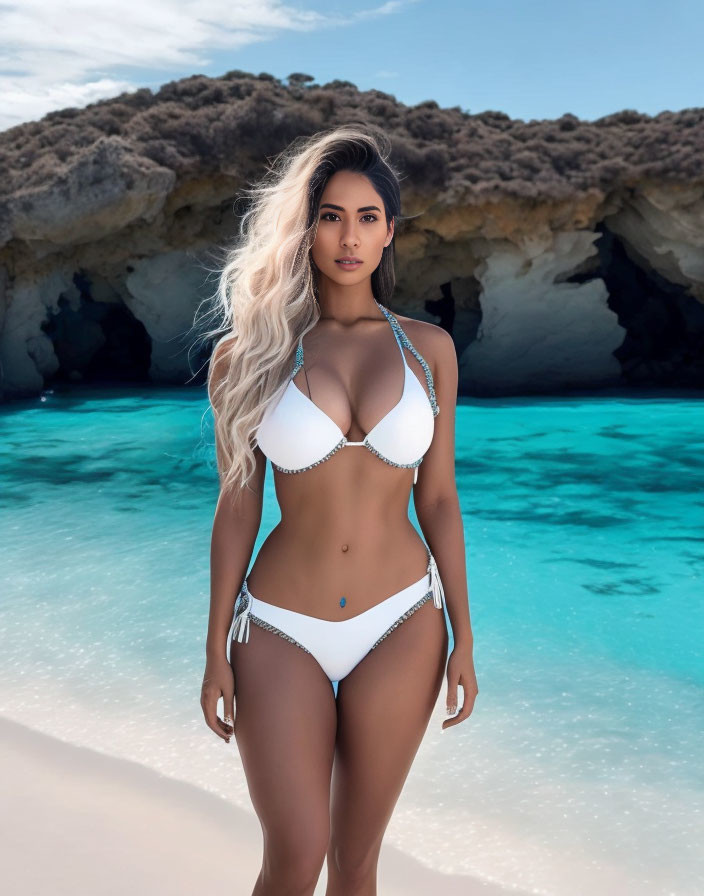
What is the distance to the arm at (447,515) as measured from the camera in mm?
2271

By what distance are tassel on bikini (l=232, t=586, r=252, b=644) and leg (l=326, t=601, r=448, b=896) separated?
0.26 metres

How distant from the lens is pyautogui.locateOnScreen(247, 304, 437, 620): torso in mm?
2135

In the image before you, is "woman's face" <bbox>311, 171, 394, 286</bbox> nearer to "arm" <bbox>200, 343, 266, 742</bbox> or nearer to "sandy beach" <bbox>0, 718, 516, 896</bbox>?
"arm" <bbox>200, 343, 266, 742</bbox>

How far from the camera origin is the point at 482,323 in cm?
1775

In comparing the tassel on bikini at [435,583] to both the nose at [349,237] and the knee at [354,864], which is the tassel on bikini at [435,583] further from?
the nose at [349,237]

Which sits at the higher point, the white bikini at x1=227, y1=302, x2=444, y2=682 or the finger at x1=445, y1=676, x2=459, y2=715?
the white bikini at x1=227, y1=302, x2=444, y2=682

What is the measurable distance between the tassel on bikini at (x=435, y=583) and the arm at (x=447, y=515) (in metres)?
0.04

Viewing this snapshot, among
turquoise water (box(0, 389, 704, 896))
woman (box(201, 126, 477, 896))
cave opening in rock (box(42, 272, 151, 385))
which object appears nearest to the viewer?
woman (box(201, 126, 477, 896))

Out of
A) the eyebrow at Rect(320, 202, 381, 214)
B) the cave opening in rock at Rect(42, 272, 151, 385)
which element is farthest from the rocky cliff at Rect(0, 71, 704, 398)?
the eyebrow at Rect(320, 202, 381, 214)

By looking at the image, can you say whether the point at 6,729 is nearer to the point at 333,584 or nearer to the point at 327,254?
the point at 333,584

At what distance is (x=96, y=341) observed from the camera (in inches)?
821

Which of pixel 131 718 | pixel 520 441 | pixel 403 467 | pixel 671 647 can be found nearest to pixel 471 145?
pixel 520 441

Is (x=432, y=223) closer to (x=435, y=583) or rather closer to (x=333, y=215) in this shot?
(x=333, y=215)

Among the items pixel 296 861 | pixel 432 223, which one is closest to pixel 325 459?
pixel 296 861
